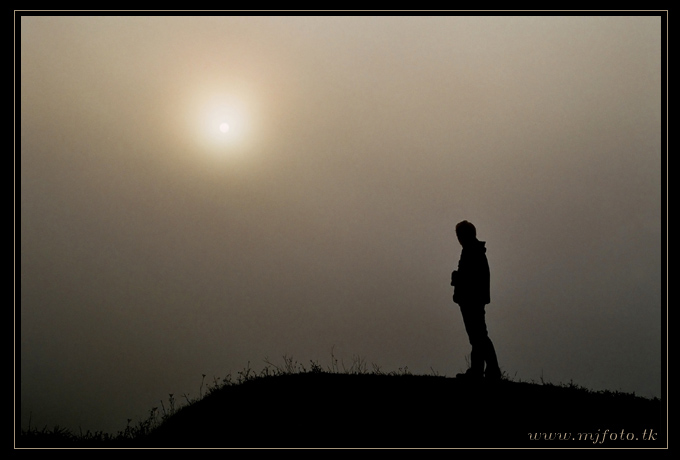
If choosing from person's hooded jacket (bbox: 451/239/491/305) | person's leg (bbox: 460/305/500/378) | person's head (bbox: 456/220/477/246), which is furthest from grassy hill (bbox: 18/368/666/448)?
person's head (bbox: 456/220/477/246)

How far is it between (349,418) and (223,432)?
2.10m

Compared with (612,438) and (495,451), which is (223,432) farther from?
(612,438)

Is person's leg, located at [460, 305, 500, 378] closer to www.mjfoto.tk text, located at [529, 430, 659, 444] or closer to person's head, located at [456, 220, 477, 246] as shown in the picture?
person's head, located at [456, 220, 477, 246]

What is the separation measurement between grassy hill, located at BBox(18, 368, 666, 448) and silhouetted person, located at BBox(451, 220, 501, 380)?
315 mm

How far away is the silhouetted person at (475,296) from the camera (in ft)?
29.4

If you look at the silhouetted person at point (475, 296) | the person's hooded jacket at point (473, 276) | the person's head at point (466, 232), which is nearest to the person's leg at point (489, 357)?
the silhouetted person at point (475, 296)

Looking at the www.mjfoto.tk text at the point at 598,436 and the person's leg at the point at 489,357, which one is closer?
the www.mjfoto.tk text at the point at 598,436

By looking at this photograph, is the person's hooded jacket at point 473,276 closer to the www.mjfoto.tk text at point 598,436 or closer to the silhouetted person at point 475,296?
the silhouetted person at point 475,296

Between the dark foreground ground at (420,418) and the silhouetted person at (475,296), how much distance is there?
35 cm

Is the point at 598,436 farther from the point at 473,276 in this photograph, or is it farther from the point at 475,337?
the point at 473,276

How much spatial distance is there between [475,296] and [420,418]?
7.15 feet

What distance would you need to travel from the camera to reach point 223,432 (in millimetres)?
8828

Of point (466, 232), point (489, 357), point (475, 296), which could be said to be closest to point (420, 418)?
point (489, 357)

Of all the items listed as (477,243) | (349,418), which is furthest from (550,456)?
(477,243)
